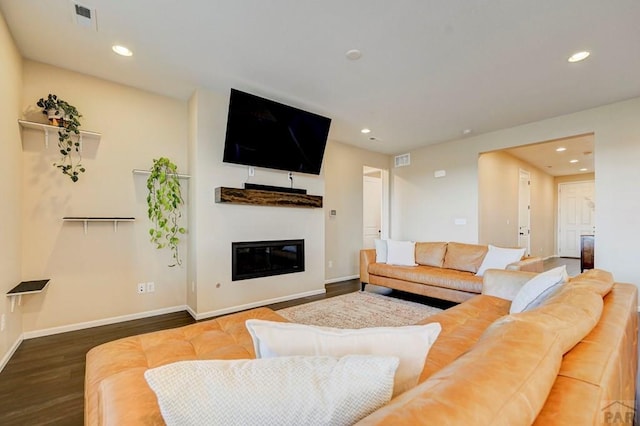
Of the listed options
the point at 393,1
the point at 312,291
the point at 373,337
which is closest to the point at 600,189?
the point at 393,1

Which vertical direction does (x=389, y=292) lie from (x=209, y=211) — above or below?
below

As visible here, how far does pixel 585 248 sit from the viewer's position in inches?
220

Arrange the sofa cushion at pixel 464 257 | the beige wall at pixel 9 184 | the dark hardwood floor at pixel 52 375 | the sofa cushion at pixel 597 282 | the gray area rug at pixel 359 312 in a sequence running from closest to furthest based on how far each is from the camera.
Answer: the sofa cushion at pixel 597 282 → the dark hardwood floor at pixel 52 375 → the beige wall at pixel 9 184 → the gray area rug at pixel 359 312 → the sofa cushion at pixel 464 257

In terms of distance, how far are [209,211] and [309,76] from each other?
188 cm

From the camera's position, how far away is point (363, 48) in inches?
99.1

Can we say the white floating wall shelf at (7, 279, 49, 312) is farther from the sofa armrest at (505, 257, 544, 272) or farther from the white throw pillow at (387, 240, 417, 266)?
the sofa armrest at (505, 257, 544, 272)

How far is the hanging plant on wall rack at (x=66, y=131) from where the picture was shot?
2732mm

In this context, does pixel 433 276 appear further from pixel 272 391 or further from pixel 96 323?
pixel 96 323

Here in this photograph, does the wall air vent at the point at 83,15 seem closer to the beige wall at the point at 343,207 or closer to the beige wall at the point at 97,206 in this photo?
the beige wall at the point at 97,206

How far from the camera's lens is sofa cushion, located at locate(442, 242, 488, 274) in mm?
3846

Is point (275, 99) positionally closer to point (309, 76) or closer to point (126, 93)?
point (309, 76)

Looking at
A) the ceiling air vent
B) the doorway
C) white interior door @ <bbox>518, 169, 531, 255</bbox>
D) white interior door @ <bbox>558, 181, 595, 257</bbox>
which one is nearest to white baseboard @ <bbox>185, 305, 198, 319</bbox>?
the doorway

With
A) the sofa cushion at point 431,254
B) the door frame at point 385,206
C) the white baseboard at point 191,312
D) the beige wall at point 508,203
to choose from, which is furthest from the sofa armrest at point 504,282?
the door frame at point 385,206

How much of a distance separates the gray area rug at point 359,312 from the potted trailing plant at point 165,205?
1587mm
